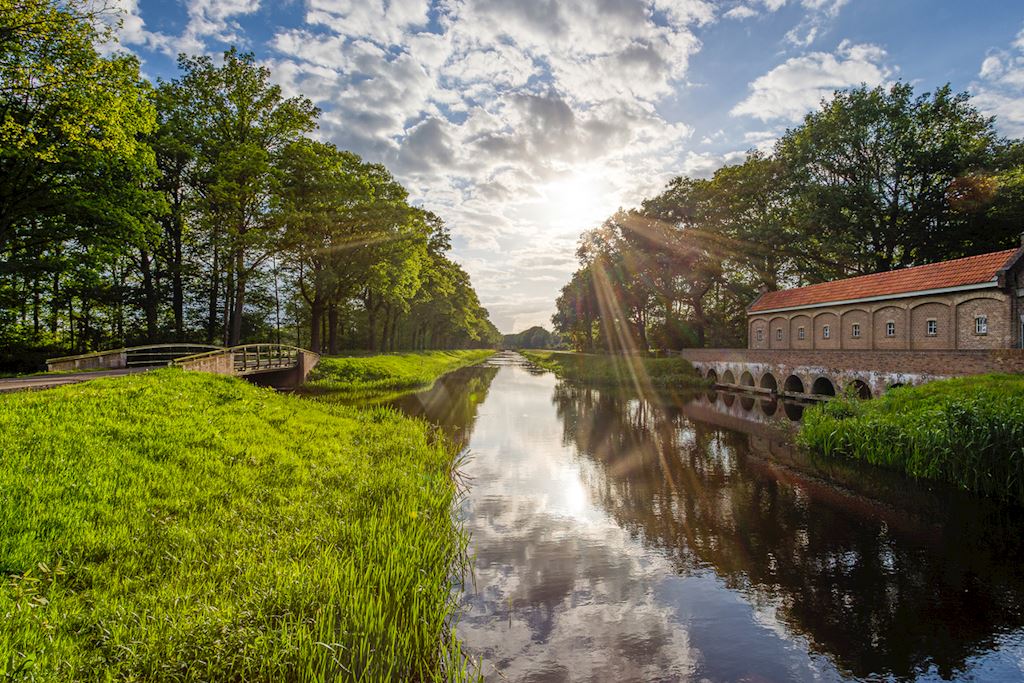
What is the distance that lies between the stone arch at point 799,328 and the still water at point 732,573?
964 inches

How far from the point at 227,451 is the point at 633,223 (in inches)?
1914

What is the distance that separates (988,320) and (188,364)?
1499 inches

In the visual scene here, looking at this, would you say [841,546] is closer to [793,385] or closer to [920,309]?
[920,309]

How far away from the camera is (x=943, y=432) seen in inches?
488

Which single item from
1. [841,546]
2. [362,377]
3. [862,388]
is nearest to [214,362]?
[362,377]

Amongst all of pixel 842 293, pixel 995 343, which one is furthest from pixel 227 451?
pixel 842 293

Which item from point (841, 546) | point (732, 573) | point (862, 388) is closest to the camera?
point (732, 573)

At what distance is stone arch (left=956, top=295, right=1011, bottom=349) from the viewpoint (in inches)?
914

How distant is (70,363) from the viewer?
19031mm

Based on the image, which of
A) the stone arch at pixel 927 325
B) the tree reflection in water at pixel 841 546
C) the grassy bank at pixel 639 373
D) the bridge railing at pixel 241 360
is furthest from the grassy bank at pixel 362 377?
the stone arch at pixel 927 325

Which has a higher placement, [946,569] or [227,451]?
[227,451]

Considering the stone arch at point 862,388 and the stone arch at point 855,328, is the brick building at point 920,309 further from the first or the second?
the stone arch at point 862,388

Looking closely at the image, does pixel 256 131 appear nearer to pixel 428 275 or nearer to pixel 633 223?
pixel 428 275

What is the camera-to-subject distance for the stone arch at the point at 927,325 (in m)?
25.8
